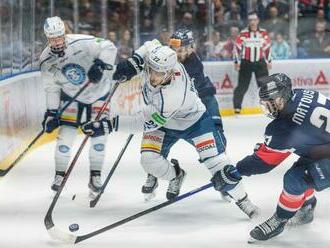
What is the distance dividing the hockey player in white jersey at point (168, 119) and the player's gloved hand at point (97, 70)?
26 centimetres

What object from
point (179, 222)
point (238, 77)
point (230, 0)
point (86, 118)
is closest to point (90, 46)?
point (86, 118)

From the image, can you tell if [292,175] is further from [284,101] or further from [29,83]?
[29,83]

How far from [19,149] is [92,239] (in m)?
2.24

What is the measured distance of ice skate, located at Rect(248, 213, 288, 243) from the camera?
3572 millimetres

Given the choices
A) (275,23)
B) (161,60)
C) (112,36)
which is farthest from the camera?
(275,23)

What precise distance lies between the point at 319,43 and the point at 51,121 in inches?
198

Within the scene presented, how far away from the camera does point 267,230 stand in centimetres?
358

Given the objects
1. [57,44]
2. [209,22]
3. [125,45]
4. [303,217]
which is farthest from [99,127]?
[209,22]

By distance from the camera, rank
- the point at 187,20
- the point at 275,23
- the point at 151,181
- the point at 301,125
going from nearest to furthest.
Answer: the point at 301,125 < the point at 151,181 < the point at 187,20 < the point at 275,23

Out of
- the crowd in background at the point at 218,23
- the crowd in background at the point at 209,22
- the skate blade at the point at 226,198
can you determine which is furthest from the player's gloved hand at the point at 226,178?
the crowd in background at the point at 218,23

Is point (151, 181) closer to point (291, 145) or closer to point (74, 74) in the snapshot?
point (74, 74)

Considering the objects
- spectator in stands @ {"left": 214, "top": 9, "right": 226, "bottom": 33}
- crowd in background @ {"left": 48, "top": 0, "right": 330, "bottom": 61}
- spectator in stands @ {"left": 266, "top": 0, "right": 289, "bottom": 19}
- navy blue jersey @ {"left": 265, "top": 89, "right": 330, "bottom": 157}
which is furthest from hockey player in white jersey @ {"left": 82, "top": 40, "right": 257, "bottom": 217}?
spectator in stands @ {"left": 266, "top": 0, "right": 289, "bottom": 19}

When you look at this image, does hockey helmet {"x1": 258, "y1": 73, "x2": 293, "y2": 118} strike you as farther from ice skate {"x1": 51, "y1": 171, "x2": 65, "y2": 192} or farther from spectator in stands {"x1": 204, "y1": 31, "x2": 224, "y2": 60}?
spectator in stands {"x1": 204, "y1": 31, "x2": 224, "y2": 60}

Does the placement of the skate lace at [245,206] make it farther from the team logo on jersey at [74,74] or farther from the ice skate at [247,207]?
the team logo on jersey at [74,74]
